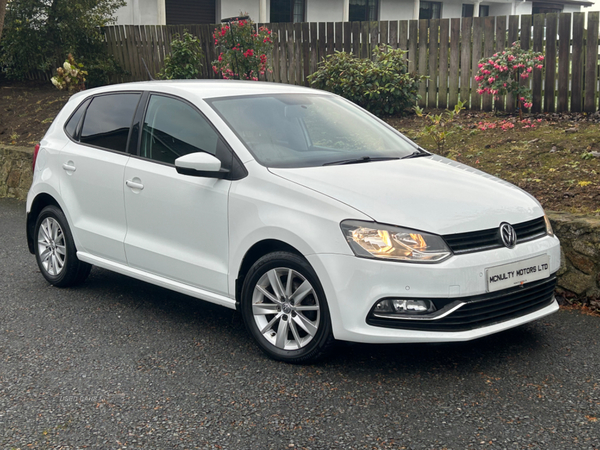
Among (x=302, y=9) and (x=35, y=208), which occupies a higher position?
(x=302, y=9)

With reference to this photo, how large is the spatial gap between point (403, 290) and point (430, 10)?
2688cm

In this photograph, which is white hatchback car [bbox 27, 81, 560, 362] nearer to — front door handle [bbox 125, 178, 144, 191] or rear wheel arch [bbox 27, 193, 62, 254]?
front door handle [bbox 125, 178, 144, 191]

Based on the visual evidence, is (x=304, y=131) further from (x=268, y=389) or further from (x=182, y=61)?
(x=182, y=61)

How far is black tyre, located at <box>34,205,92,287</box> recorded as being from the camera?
5.85 meters

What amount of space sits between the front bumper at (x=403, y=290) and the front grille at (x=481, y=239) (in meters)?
0.04

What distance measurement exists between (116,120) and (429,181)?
101 inches

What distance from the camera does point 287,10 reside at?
23.5m

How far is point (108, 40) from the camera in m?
16.8

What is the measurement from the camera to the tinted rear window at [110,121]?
5.35 metres

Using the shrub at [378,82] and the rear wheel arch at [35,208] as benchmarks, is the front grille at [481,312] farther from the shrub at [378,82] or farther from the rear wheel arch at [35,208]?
the shrub at [378,82]

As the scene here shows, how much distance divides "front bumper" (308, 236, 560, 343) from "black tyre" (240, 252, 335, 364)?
0.13 m

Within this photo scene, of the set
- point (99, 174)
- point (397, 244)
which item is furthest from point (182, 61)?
point (397, 244)

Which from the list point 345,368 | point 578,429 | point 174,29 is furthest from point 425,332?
point 174,29

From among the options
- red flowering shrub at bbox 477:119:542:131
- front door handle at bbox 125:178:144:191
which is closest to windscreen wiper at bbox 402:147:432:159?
front door handle at bbox 125:178:144:191
